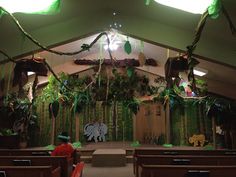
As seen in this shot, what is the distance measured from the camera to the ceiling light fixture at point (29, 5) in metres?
2.26

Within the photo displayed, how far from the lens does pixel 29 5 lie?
2.31 m

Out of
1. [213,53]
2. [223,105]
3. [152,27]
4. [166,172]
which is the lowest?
[166,172]

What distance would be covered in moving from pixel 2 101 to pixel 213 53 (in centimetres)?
668

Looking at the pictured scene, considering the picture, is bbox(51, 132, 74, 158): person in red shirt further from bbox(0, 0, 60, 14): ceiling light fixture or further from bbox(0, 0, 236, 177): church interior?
bbox(0, 0, 60, 14): ceiling light fixture

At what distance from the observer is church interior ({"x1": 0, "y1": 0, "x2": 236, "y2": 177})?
3480mm

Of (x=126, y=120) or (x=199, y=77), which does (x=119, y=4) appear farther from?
(x=126, y=120)

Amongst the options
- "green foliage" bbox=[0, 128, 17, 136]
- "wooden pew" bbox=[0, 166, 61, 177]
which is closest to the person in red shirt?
"wooden pew" bbox=[0, 166, 61, 177]

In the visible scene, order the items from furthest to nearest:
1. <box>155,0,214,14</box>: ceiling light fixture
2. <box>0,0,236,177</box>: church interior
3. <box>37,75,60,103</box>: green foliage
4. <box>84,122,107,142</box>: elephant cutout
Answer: <box>84,122,107,142</box>: elephant cutout < <box>37,75,60,103</box>: green foliage < <box>0,0,236,177</box>: church interior < <box>155,0,214,14</box>: ceiling light fixture

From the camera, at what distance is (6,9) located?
2295mm

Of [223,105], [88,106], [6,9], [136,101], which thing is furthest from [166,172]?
[88,106]

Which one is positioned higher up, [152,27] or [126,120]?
[152,27]

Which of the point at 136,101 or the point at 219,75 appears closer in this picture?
the point at 219,75

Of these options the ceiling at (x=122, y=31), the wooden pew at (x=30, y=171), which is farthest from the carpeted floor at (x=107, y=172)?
the wooden pew at (x=30, y=171)

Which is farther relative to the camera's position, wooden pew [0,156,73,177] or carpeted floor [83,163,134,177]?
carpeted floor [83,163,134,177]
